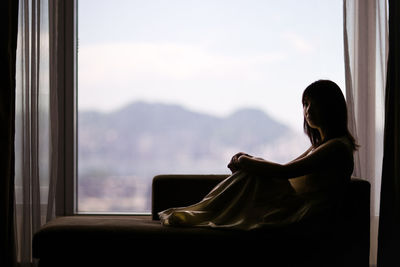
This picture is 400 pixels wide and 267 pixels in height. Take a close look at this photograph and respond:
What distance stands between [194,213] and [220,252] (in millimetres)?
265

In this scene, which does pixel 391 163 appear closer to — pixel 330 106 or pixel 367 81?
pixel 367 81

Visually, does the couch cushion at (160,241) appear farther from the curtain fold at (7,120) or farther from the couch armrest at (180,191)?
the curtain fold at (7,120)

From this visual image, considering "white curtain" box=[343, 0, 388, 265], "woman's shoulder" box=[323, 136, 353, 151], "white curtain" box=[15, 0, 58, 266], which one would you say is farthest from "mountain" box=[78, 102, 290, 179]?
"woman's shoulder" box=[323, 136, 353, 151]

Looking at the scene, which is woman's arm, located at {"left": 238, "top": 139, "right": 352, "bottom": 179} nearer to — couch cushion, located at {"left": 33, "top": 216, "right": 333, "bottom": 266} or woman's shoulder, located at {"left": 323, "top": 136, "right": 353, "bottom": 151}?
woman's shoulder, located at {"left": 323, "top": 136, "right": 353, "bottom": 151}

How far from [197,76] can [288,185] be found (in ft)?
4.62

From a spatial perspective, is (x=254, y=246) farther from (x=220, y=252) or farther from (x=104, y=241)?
(x=104, y=241)

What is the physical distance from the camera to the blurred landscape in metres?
3.71

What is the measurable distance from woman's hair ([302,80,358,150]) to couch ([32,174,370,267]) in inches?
10.8

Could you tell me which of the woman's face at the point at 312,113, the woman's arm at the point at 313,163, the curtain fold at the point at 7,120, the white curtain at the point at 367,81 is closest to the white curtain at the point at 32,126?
the curtain fold at the point at 7,120

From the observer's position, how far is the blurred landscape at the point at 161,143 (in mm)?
3715

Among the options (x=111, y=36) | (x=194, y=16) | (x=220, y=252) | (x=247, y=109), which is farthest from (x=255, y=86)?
(x=220, y=252)

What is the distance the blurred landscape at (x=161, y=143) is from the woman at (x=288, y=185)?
1093 millimetres

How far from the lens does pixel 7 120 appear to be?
10.6ft

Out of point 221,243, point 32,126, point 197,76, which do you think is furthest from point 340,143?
point 32,126
